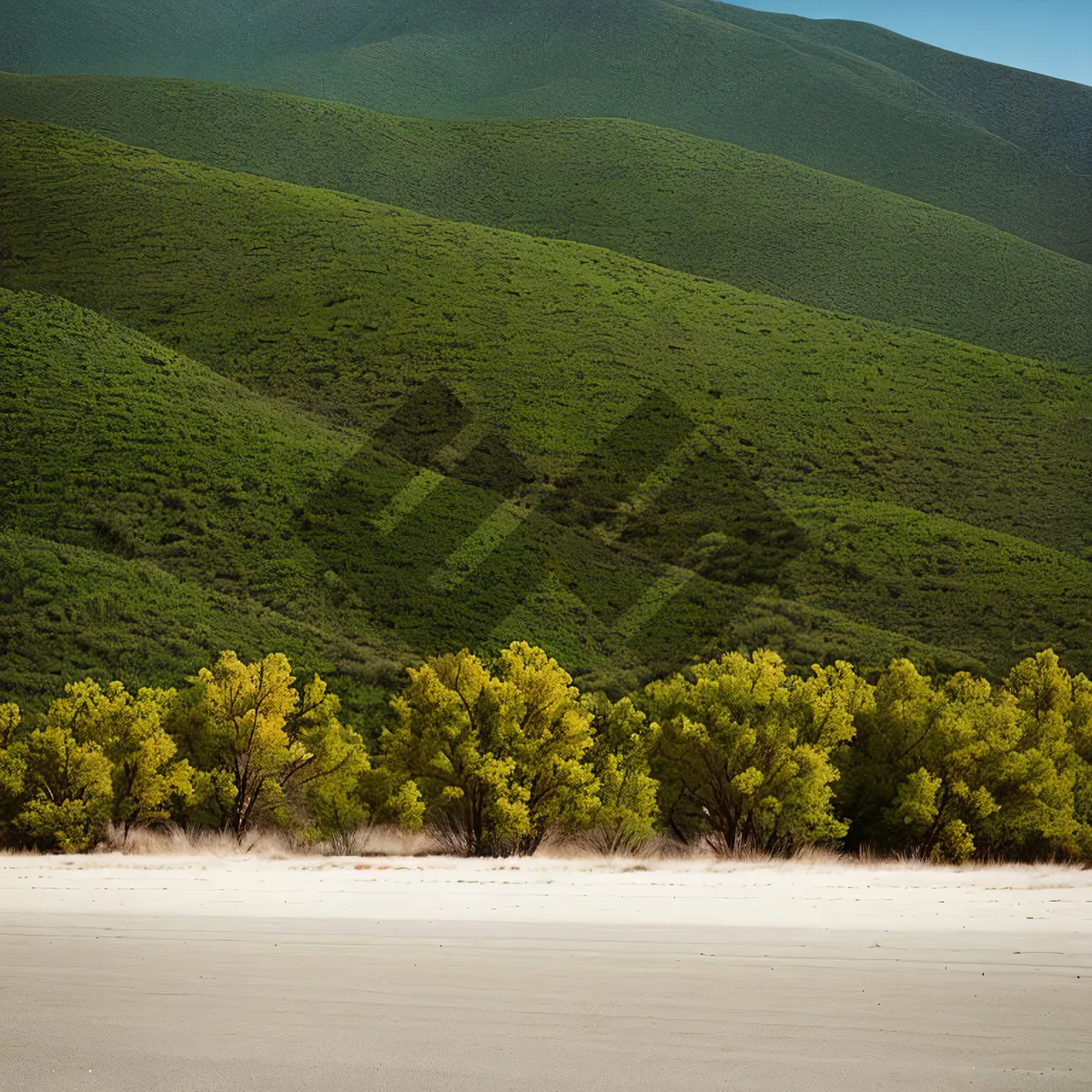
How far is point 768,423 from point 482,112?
9771 cm

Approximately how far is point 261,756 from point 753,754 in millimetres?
8296

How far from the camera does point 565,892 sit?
11820mm

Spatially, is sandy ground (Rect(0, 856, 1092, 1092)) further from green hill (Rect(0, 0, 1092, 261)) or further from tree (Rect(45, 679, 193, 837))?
green hill (Rect(0, 0, 1092, 261))

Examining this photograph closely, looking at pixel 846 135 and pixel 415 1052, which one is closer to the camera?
pixel 415 1052

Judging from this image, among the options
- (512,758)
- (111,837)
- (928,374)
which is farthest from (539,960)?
(928,374)

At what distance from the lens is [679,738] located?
1939 cm

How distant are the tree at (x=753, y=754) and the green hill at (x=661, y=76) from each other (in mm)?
117463

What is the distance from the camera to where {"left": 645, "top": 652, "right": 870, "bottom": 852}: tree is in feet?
Result: 60.3

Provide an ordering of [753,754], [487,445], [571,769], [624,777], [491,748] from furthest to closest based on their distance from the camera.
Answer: [487,445] → [624,777] → [571,769] → [491,748] → [753,754]

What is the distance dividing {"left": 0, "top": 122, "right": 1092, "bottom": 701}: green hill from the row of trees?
1895 cm

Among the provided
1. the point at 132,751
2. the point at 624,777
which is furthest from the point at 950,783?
the point at 132,751

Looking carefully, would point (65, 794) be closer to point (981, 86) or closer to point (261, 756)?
point (261, 756)

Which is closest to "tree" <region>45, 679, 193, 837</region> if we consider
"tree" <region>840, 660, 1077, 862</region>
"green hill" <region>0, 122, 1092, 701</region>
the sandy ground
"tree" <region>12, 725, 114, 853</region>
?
"tree" <region>12, 725, 114, 853</region>

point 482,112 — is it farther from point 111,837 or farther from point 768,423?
point 111,837
